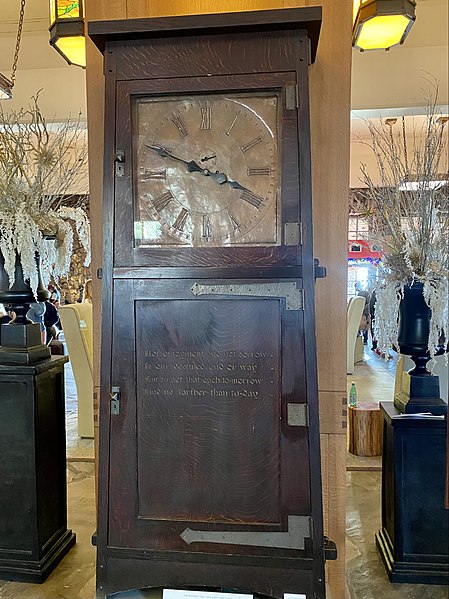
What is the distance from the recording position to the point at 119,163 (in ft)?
4.67

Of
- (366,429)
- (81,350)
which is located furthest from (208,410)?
(81,350)

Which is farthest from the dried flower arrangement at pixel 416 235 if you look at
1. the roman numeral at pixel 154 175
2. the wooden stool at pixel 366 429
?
the wooden stool at pixel 366 429

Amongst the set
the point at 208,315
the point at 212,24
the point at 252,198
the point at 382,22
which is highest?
the point at 382,22

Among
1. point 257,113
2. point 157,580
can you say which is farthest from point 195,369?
point 257,113

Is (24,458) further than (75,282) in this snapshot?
No

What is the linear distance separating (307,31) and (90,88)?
0.82 metres

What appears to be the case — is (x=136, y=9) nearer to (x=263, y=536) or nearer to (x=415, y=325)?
(x=415, y=325)

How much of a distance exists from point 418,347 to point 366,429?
4.55 ft

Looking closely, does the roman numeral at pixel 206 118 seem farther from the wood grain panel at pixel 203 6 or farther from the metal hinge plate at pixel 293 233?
the wood grain panel at pixel 203 6

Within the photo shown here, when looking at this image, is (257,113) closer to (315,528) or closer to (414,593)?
(315,528)

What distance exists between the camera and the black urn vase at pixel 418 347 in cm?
210

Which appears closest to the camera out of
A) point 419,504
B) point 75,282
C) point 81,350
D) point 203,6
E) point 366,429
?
point 203,6

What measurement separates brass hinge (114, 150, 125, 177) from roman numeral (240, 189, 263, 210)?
13.7 inches

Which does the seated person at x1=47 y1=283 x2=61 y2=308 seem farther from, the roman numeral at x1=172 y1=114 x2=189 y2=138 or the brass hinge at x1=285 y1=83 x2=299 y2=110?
the brass hinge at x1=285 y1=83 x2=299 y2=110
